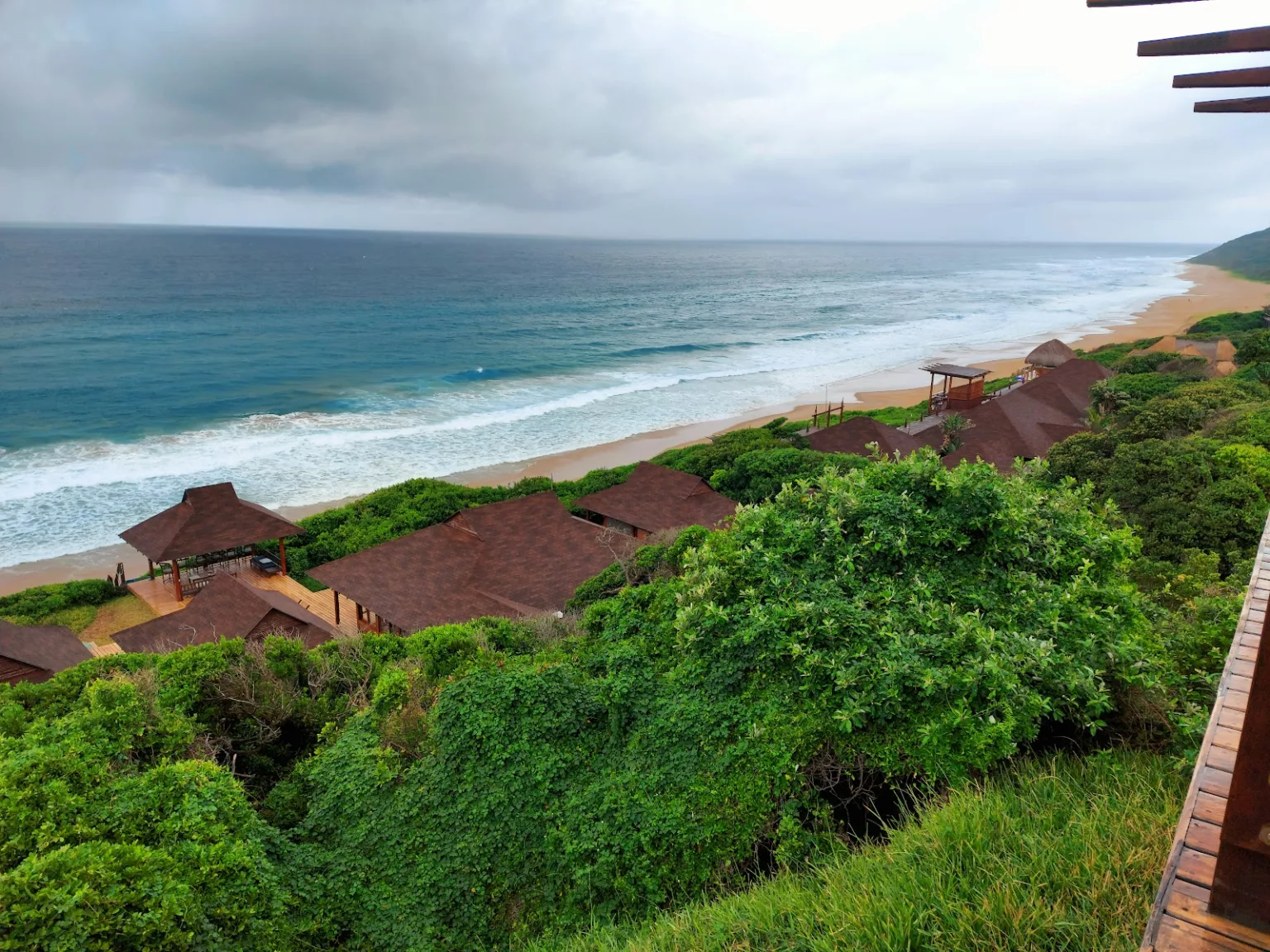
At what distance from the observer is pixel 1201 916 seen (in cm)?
271

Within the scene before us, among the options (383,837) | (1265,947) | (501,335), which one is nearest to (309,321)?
(501,335)

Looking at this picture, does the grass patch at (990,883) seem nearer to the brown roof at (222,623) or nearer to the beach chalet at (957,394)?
the brown roof at (222,623)

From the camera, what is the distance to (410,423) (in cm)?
3891

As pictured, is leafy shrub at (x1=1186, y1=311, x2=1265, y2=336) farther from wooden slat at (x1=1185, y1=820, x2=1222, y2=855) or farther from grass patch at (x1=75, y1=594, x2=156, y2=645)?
grass patch at (x1=75, y1=594, x2=156, y2=645)

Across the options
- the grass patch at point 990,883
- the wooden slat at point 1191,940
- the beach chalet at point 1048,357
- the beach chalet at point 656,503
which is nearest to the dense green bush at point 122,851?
the grass patch at point 990,883

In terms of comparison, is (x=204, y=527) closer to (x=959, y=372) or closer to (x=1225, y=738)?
(x=1225, y=738)

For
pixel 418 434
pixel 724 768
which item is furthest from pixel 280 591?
pixel 418 434

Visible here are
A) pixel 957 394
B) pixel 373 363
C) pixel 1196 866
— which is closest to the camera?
pixel 1196 866

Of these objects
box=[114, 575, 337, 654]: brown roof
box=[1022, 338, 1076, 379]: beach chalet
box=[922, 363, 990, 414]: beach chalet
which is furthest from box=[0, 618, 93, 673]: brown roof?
box=[1022, 338, 1076, 379]: beach chalet

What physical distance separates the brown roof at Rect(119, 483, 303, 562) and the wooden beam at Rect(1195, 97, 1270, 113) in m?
20.6

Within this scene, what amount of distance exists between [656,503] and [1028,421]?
45.0 feet

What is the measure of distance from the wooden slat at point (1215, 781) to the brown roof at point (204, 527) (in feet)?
66.1

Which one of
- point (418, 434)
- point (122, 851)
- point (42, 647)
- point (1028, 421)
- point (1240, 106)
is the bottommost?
point (42, 647)

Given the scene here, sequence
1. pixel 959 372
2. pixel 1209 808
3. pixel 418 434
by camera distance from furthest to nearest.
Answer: pixel 418 434, pixel 959 372, pixel 1209 808
